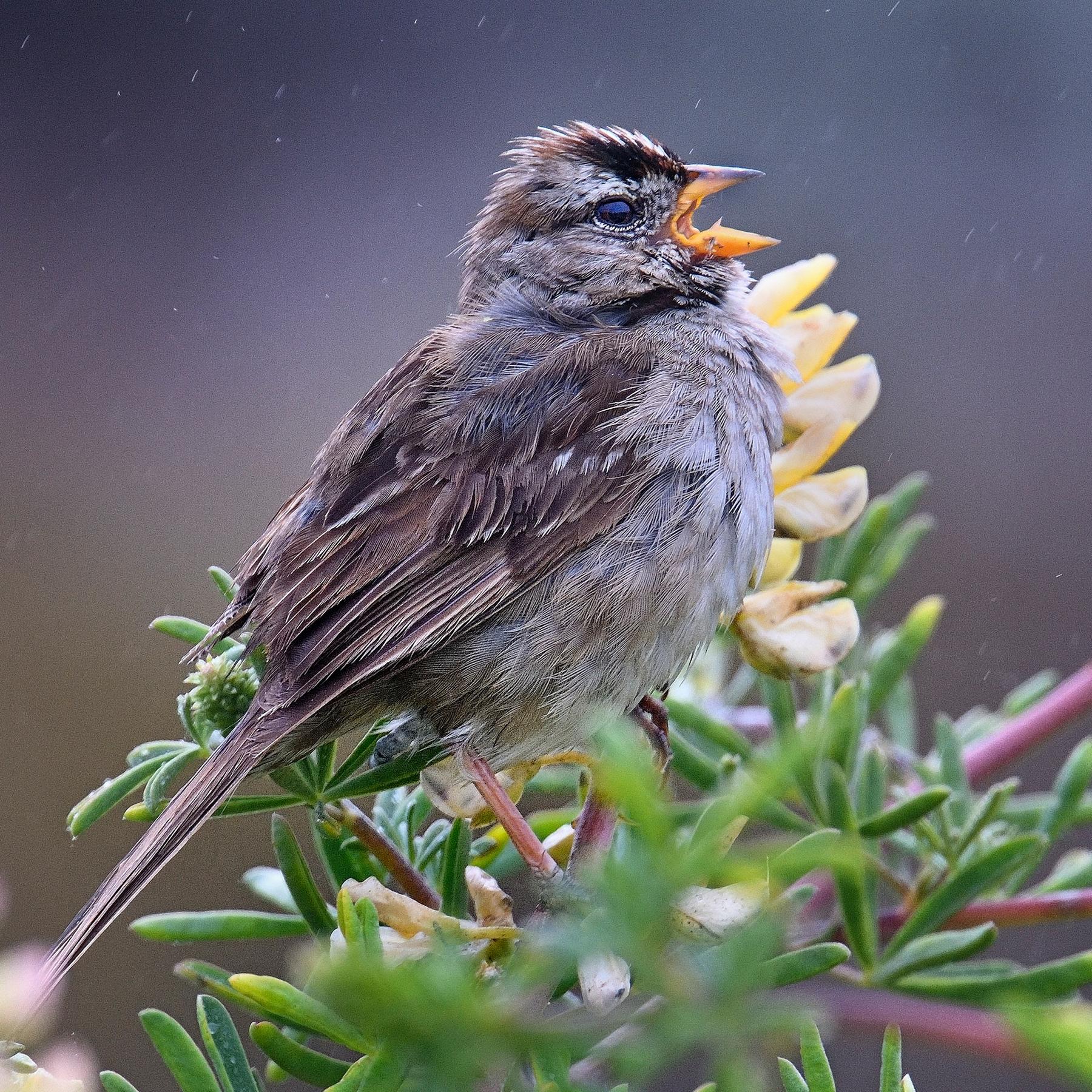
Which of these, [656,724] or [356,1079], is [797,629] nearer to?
[656,724]

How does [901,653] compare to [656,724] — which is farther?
[656,724]

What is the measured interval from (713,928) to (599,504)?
1225 mm

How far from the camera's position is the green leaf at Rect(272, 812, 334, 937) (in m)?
1.43

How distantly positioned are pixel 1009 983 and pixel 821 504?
0.71m

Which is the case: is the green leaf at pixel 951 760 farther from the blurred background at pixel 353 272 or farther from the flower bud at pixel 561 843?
the blurred background at pixel 353 272

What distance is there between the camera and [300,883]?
1431 millimetres

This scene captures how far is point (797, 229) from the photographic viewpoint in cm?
721

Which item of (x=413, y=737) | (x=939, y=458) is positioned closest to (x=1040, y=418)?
(x=939, y=458)

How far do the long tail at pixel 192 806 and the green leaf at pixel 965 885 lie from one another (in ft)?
2.75

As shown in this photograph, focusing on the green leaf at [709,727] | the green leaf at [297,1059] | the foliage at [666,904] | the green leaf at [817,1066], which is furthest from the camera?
the green leaf at [709,727]

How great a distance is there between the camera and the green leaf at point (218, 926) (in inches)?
59.4

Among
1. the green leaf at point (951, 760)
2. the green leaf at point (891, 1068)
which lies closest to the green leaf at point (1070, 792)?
the green leaf at point (951, 760)

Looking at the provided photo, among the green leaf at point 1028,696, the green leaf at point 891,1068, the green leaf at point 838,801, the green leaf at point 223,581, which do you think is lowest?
the green leaf at point 1028,696

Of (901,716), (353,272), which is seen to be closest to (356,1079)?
(901,716)
